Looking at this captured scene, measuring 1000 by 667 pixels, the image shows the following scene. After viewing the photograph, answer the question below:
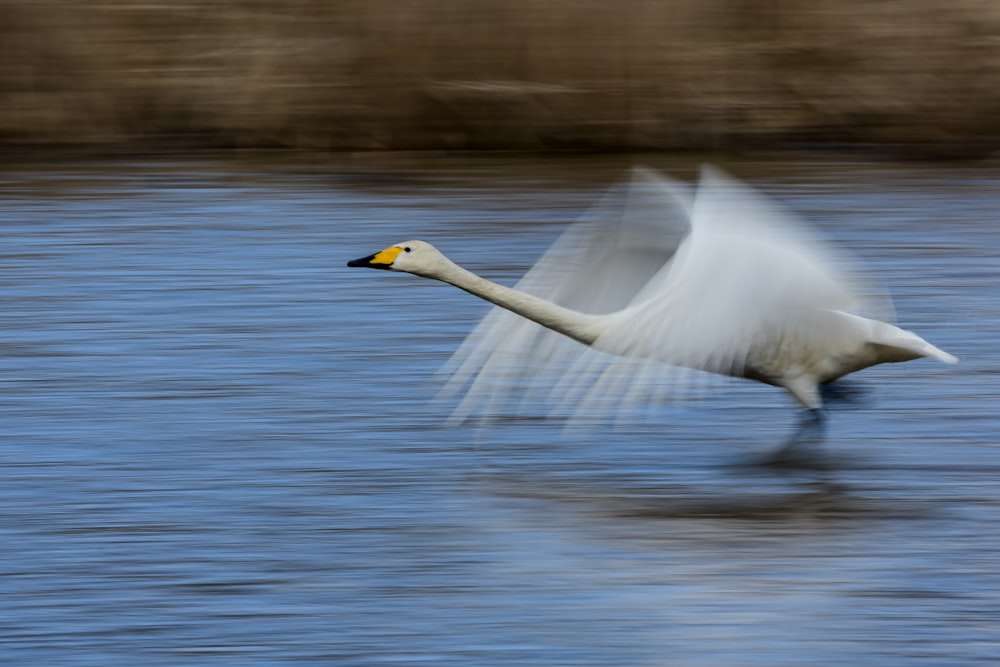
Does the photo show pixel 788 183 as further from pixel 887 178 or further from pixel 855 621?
pixel 855 621

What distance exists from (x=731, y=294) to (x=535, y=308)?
0.61 meters

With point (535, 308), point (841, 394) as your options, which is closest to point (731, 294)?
point (535, 308)

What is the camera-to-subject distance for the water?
4.10 meters

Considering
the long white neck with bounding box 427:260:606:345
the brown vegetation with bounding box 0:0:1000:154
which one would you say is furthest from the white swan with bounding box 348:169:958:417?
the brown vegetation with bounding box 0:0:1000:154

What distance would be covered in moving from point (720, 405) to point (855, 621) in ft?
6.93

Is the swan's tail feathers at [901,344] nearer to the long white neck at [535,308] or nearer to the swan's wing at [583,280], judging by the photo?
the swan's wing at [583,280]

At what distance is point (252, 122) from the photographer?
1134 centimetres

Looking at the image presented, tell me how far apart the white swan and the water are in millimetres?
257

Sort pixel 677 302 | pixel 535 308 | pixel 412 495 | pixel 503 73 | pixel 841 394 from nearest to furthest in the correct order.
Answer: pixel 677 302
pixel 412 495
pixel 535 308
pixel 841 394
pixel 503 73

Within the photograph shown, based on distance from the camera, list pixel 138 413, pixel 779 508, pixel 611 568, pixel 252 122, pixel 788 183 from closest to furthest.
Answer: pixel 611 568
pixel 779 508
pixel 138 413
pixel 788 183
pixel 252 122

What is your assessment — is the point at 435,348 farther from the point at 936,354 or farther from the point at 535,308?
the point at 936,354

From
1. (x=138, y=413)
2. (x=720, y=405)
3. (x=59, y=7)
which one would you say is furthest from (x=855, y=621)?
(x=59, y=7)

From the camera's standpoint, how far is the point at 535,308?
17.7ft

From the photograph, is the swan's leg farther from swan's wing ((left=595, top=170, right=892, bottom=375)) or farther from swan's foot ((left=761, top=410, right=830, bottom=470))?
swan's wing ((left=595, top=170, right=892, bottom=375))
